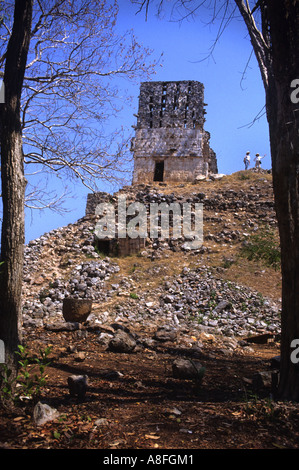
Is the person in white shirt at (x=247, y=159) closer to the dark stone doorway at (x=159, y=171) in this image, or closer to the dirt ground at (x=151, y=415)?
the dark stone doorway at (x=159, y=171)

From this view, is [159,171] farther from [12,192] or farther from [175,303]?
[12,192]

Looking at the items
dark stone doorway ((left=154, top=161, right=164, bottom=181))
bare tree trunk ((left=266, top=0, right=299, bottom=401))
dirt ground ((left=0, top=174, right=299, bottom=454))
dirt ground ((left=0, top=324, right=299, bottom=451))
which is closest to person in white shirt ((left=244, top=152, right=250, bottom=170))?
dark stone doorway ((left=154, top=161, right=164, bottom=181))

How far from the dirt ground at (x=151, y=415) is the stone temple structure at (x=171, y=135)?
20284mm

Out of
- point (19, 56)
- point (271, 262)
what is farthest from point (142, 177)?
point (19, 56)

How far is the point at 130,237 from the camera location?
14.8 metres

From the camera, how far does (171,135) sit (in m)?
25.0

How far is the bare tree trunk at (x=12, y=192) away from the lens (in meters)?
3.40

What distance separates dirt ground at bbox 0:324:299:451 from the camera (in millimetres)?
2643

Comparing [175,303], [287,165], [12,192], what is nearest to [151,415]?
[12,192]

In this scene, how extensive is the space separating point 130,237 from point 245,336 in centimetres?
704

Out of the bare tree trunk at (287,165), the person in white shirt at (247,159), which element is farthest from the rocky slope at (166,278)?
the person in white shirt at (247,159)

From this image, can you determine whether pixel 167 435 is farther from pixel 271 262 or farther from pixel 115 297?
pixel 271 262

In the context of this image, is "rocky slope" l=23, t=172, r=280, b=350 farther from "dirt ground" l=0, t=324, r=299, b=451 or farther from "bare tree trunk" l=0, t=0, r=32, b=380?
"bare tree trunk" l=0, t=0, r=32, b=380

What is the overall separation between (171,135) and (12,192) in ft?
74.3
